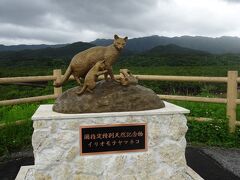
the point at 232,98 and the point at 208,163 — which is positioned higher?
the point at 232,98

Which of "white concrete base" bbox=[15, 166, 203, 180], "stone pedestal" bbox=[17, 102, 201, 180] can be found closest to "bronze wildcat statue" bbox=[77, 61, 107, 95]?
"stone pedestal" bbox=[17, 102, 201, 180]

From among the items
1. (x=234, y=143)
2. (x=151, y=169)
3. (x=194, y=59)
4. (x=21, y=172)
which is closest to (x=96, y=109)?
(x=151, y=169)

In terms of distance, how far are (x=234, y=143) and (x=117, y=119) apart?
9.72ft

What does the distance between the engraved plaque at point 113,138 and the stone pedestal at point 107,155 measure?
1.9 inches

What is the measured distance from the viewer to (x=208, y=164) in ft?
16.8

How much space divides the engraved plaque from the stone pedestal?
49 mm

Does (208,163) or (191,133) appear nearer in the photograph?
(208,163)

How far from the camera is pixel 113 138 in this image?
397 centimetres

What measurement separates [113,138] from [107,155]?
0.21 metres

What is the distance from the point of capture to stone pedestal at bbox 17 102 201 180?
3.87m

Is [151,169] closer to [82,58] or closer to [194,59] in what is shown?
[82,58]

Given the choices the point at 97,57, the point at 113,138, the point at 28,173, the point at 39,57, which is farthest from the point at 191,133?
the point at 39,57

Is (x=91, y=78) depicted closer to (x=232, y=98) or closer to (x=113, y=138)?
(x=113, y=138)

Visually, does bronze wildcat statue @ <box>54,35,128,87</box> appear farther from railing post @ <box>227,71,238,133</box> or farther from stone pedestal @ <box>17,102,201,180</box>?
railing post @ <box>227,71,238,133</box>
